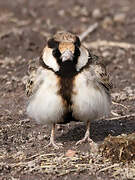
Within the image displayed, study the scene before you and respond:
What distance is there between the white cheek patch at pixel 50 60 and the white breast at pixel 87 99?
266mm

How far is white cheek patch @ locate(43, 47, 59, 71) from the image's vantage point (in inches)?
251

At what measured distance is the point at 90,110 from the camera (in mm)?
6523

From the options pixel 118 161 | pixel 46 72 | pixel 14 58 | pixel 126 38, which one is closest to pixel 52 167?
pixel 118 161

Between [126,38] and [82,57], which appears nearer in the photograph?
[82,57]

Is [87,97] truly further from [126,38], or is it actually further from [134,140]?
[126,38]

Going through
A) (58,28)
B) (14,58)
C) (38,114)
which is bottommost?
(38,114)

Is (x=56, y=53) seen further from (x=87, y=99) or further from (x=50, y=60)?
(x=87, y=99)

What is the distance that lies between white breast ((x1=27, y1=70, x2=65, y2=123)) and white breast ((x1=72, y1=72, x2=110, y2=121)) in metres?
0.18

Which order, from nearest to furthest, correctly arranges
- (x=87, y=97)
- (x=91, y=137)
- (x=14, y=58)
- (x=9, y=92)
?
(x=87, y=97) → (x=91, y=137) → (x=9, y=92) → (x=14, y=58)

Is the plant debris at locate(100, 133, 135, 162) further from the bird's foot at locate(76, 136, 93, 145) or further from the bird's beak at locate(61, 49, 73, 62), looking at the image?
the bird's beak at locate(61, 49, 73, 62)

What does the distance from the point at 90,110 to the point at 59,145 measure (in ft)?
1.86

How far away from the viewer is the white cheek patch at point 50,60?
638cm

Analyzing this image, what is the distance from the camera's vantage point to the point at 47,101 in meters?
6.45

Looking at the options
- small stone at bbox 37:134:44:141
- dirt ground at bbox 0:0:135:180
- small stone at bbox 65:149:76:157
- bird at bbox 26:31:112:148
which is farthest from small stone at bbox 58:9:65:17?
small stone at bbox 65:149:76:157
